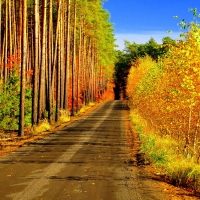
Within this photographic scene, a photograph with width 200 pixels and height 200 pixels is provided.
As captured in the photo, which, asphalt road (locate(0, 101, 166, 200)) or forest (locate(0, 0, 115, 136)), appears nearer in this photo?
asphalt road (locate(0, 101, 166, 200))

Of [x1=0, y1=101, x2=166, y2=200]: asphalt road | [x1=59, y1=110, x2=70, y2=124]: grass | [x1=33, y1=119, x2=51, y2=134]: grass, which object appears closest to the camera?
[x1=0, y1=101, x2=166, y2=200]: asphalt road

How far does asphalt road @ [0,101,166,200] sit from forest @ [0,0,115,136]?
249 inches

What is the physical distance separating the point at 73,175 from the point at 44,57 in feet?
50.7

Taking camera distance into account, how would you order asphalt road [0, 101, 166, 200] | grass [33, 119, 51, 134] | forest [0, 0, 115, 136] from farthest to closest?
forest [0, 0, 115, 136] → grass [33, 119, 51, 134] → asphalt road [0, 101, 166, 200]

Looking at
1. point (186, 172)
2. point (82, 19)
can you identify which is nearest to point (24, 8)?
point (186, 172)

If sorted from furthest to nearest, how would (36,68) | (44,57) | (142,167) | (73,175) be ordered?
(44,57) < (36,68) < (142,167) < (73,175)

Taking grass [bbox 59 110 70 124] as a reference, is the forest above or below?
above

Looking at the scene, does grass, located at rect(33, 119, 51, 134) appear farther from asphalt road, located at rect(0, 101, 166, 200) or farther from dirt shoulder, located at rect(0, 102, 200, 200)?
asphalt road, located at rect(0, 101, 166, 200)

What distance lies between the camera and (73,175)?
9883 millimetres

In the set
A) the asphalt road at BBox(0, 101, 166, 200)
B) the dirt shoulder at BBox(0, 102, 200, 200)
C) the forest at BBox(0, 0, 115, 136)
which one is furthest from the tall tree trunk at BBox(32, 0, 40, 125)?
the asphalt road at BBox(0, 101, 166, 200)

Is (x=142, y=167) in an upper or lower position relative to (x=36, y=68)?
lower

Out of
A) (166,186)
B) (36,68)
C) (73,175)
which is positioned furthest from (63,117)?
(166,186)

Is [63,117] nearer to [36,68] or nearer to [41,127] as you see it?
[41,127]

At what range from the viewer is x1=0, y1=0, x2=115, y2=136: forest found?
22734mm
